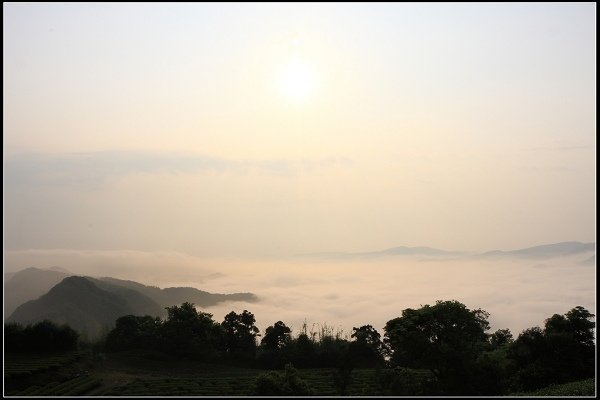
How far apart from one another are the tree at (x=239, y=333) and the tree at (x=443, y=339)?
27.1 metres

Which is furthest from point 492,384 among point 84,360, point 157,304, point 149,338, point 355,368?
point 157,304

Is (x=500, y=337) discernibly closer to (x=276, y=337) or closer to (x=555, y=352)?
(x=555, y=352)

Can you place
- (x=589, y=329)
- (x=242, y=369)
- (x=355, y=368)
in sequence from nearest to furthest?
(x=589, y=329) → (x=355, y=368) → (x=242, y=369)

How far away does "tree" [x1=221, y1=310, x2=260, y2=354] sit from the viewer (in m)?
56.6

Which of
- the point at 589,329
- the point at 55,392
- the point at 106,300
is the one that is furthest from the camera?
the point at 106,300

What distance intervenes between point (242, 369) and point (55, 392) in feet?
64.4

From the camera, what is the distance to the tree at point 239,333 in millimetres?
56625

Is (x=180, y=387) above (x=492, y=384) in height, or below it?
below

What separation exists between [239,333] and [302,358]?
9455mm

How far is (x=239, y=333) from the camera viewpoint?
57.2m

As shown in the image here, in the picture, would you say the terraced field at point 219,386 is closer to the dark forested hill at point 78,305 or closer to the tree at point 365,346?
the tree at point 365,346

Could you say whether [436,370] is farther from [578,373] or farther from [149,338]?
[149,338]

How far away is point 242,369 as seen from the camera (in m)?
52.0

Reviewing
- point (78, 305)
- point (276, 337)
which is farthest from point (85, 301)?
point (276, 337)
